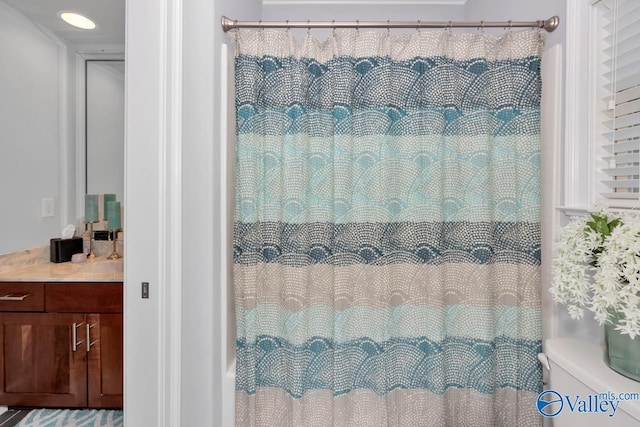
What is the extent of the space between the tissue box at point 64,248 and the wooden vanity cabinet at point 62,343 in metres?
0.32

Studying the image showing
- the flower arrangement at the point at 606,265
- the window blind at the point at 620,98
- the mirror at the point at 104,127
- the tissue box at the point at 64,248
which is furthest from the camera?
the mirror at the point at 104,127

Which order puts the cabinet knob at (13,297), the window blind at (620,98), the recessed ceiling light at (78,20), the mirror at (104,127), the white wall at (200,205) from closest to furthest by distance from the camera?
the window blind at (620,98)
the white wall at (200,205)
the cabinet knob at (13,297)
the recessed ceiling light at (78,20)
the mirror at (104,127)

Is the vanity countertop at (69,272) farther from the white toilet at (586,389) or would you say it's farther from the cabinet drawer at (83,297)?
the white toilet at (586,389)

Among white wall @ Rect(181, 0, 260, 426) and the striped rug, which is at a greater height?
white wall @ Rect(181, 0, 260, 426)

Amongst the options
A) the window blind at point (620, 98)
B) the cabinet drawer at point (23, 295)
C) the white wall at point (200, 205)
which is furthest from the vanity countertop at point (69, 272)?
the window blind at point (620, 98)

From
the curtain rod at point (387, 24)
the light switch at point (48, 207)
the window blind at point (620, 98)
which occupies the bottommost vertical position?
the light switch at point (48, 207)

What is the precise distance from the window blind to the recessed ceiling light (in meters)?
2.68

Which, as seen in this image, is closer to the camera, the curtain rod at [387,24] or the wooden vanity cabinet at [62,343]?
the curtain rod at [387,24]

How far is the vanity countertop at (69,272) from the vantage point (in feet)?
5.68

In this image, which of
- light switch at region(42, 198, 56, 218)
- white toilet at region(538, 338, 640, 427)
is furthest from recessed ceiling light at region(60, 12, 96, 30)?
white toilet at region(538, 338, 640, 427)

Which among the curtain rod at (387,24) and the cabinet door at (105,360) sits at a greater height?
the curtain rod at (387,24)

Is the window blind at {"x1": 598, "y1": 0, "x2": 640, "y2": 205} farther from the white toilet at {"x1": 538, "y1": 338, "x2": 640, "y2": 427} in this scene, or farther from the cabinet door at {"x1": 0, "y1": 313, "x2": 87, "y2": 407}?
the cabinet door at {"x1": 0, "y1": 313, "x2": 87, "y2": 407}

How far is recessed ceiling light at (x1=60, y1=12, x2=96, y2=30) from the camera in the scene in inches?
74.9

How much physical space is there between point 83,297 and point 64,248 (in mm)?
543
